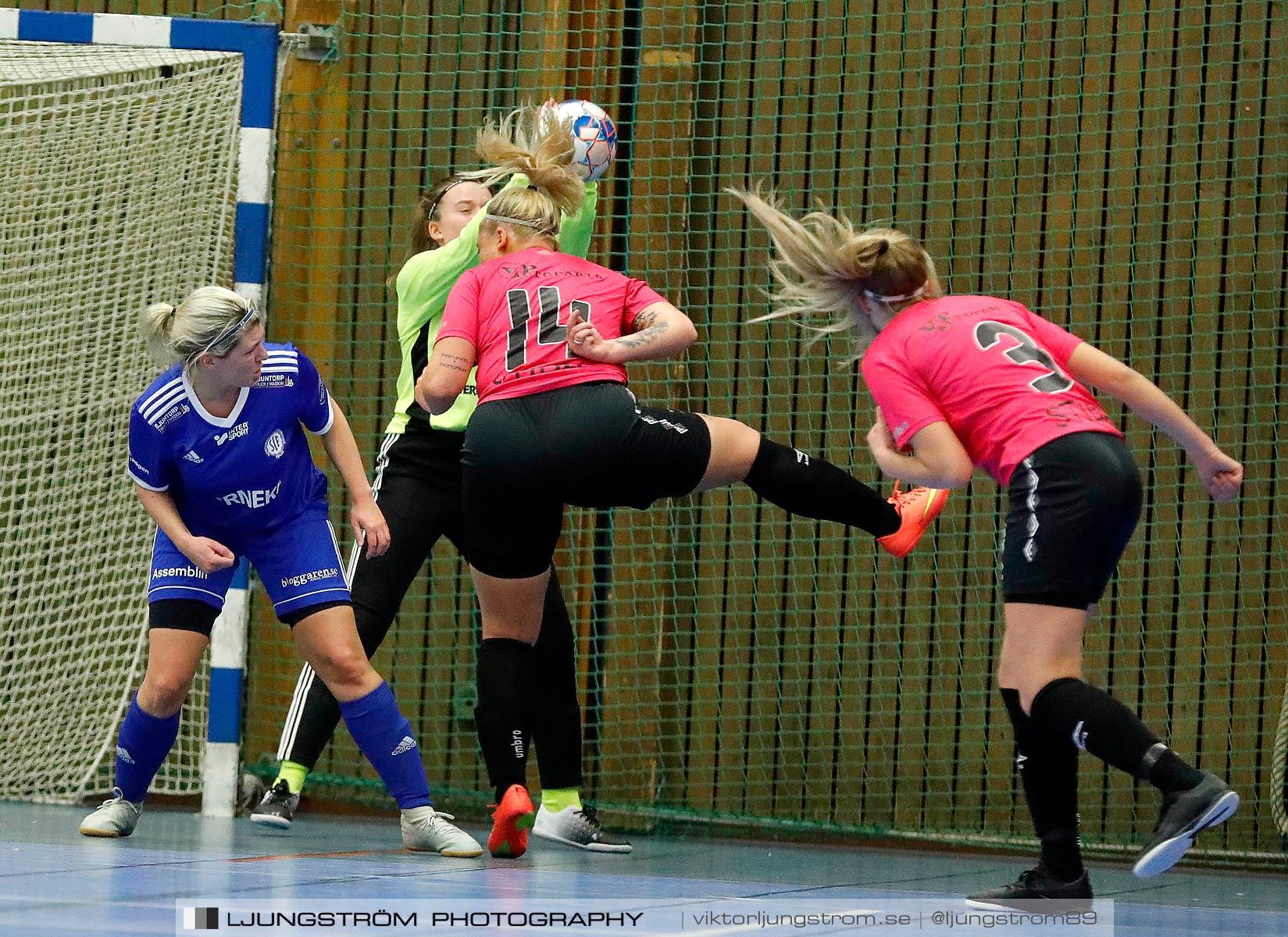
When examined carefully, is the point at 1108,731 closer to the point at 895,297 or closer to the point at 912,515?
the point at 912,515

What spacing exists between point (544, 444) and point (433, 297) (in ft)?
3.61

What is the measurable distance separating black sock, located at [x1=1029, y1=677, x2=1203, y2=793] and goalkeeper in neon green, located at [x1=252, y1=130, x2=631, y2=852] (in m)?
1.60

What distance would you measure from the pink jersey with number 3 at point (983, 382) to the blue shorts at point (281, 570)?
1592mm

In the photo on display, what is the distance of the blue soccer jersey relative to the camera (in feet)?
14.3

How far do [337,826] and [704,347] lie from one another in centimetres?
217

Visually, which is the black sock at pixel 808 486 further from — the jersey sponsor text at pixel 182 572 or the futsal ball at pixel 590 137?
the jersey sponsor text at pixel 182 572

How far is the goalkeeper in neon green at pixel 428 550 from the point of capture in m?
4.69

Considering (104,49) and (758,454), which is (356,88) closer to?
(104,49)

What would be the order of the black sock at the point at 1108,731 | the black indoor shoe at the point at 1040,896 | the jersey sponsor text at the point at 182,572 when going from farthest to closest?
1. the jersey sponsor text at the point at 182,572
2. the black indoor shoe at the point at 1040,896
3. the black sock at the point at 1108,731

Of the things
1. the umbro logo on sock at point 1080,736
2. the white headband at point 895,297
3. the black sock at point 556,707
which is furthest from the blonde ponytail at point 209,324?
the umbro logo on sock at point 1080,736

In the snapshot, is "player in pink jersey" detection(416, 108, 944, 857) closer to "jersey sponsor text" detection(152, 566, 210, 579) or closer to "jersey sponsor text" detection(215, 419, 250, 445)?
"jersey sponsor text" detection(215, 419, 250, 445)

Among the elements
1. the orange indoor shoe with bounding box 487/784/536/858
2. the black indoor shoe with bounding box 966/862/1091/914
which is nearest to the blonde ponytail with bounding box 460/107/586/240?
the orange indoor shoe with bounding box 487/784/536/858

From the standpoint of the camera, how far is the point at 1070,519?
3.51 m

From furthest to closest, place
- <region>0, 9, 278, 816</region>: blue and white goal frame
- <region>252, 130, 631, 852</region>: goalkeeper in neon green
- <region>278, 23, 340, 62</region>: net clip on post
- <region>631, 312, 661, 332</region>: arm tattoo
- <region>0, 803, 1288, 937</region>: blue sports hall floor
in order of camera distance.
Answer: <region>278, 23, 340, 62</region>: net clip on post
<region>0, 9, 278, 816</region>: blue and white goal frame
<region>252, 130, 631, 852</region>: goalkeeper in neon green
<region>631, 312, 661, 332</region>: arm tattoo
<region>0, 803, 1288, 937</region>: blue sports hall floor
